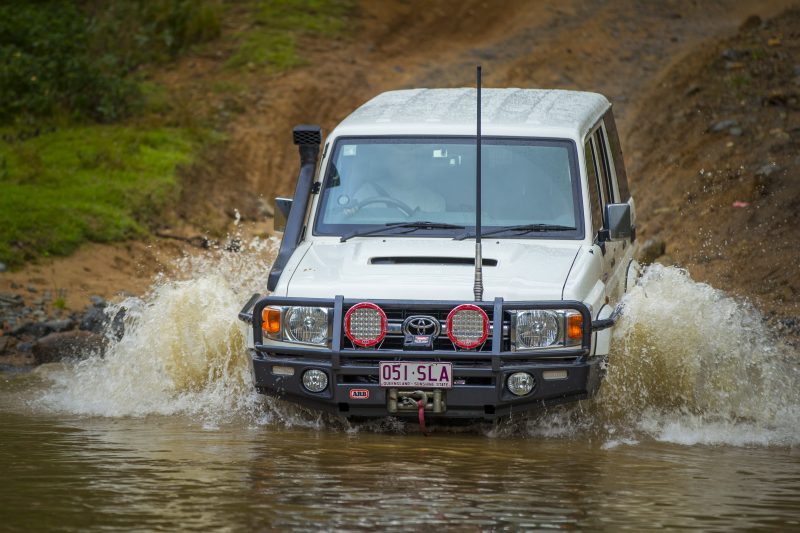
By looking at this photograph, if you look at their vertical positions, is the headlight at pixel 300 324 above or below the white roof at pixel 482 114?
below

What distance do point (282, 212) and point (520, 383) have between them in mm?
2140

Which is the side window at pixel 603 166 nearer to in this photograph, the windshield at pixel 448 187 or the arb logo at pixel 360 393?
the windshield at pixel 448 187

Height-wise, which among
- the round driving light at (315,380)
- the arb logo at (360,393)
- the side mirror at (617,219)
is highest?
the side mirror at (617,219)

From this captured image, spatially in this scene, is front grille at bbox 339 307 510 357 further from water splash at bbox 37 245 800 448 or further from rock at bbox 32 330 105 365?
rock at bbox 32 330 105 365

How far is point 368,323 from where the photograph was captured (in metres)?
7.28

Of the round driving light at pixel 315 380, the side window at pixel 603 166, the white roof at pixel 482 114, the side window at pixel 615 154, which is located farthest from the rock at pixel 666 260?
the round driving light at pixel 315 380

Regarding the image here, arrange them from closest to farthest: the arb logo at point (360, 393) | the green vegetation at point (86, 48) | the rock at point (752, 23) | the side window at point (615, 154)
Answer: the arb logo at point (360, 393) < the side window at point (615, 154) < the green vegetation at point (86, 48) < the rock at point (752, 23)

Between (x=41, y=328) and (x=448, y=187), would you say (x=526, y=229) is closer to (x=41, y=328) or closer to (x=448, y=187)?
(x=448, y=187)

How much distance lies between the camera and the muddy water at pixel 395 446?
6.03 meters

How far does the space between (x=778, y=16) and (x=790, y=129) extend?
506 cm

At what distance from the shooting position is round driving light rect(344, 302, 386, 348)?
7.27 m

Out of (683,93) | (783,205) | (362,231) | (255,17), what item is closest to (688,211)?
(783,205)

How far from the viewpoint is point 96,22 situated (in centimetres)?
2091

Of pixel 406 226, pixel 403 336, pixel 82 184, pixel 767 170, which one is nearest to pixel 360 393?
pixel 403 336
